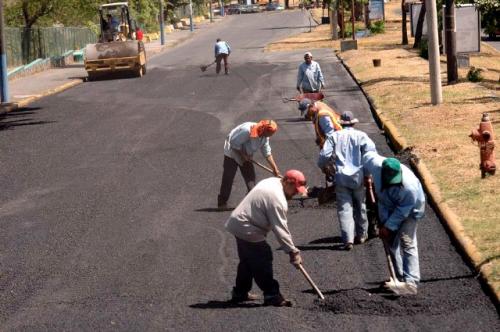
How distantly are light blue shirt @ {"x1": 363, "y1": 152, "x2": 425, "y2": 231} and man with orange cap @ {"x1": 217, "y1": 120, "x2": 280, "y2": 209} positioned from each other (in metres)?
A: 3.63

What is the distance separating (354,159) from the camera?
1374 centimetres

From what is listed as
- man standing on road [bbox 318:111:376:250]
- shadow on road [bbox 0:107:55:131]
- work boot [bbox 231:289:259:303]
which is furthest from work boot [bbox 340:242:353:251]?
shadow on road [bbox 0:107:55:131]

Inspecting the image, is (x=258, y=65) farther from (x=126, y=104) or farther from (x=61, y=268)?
(x=61, y=268)

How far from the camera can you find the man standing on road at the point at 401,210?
37.3 feet

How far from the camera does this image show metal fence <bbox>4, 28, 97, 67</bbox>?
50.3 meters

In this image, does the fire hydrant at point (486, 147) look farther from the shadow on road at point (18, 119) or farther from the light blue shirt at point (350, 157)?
the shadow on road at point (18, 119)

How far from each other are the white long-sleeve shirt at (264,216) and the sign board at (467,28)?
26.9 metres

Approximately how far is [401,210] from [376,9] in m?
59.6

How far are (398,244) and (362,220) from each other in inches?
89.3

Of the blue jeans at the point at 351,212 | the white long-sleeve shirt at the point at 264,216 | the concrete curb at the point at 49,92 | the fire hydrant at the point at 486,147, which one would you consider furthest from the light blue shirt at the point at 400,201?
the concrete curb at the point at 49,92

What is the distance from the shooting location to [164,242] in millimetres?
14773

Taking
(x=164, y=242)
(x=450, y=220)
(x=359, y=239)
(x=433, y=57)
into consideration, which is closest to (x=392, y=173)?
(x=359, y=239)

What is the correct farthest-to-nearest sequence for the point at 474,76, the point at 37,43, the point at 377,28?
the point at 377,28, the point at 37,43, the point at 474,76

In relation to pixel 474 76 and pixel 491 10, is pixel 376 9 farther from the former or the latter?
pixel 491 10
